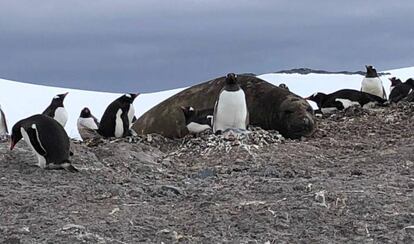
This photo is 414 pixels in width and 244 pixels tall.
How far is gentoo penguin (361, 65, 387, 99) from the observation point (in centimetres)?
1559

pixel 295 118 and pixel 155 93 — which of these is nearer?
pixel 295 118

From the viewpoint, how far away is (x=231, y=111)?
9344 millimetres

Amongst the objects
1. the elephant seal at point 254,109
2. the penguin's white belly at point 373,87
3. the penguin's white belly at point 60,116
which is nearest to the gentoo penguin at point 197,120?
the elephant seal at point 254,109

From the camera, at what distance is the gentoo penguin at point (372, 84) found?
15.6 metres

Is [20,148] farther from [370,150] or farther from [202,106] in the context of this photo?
[202,106]

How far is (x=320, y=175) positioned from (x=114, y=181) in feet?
5.62

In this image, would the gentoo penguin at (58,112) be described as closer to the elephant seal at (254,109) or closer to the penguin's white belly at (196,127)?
the elephant seal at (254,109)

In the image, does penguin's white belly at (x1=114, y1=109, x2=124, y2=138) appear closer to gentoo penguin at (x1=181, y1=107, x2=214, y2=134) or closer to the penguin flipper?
gentoo penguin at (x1=181, y1=107, x2=214, y2=134)

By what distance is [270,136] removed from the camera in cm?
893

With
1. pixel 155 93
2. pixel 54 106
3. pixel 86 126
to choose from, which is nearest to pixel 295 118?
pixel 86 126

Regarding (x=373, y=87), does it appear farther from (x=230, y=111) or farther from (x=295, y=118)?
(x=230, y=111)

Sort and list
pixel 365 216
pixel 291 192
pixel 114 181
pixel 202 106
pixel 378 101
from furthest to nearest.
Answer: pixel 378 101
pixel 202 106
pixel 114 181
pixel 291 192
pixel 365 216

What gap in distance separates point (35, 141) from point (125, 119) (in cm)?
387

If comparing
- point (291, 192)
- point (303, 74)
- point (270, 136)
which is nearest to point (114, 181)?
point (291, 192)
